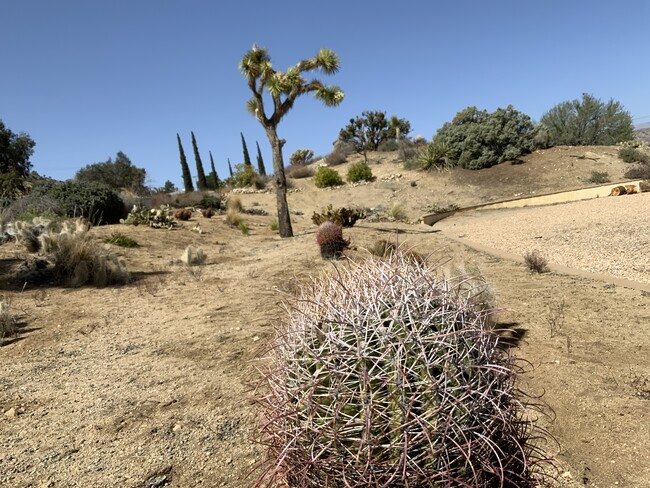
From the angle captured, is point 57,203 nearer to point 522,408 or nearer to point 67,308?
point 67,308

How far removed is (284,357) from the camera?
2.00 m

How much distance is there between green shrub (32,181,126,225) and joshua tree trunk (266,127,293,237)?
5845 mm

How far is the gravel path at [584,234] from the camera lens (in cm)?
771

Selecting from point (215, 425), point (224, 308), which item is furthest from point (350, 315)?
point (224, 308)

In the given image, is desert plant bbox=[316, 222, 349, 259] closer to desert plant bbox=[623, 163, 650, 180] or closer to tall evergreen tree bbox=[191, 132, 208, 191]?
desert plant bbox=[623, 163, 650, 180]

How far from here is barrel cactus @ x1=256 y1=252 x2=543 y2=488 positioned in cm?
166

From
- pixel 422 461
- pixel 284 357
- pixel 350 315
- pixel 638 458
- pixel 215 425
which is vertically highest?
pixel 350 315

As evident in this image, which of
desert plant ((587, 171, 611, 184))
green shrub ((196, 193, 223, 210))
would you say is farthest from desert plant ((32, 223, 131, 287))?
desert plant ((587, 171, 611, 184))

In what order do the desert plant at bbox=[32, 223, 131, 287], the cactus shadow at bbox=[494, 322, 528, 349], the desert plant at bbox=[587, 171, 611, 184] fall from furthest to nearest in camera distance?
the desert plant at bbox=[587, 171, 611, 184], the desert plant at bbox=[32, 223, 131, 287], the cactus shadow at bbox=[494, 322, 528, 349]

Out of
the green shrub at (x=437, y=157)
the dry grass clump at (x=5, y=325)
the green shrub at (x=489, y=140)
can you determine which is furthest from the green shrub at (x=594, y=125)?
the dry grass clump at (x=5, y=325)

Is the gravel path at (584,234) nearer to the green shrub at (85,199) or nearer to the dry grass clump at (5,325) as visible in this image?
the dry grass clump at (5,325)

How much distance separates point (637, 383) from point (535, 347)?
0.90 m

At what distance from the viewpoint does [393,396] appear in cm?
166

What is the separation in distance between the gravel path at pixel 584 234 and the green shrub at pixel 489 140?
36.7ft
